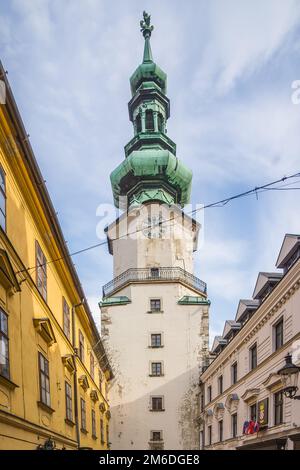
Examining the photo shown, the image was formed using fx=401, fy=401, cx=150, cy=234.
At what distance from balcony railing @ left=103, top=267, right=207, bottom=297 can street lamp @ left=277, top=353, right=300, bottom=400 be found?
19.4 m

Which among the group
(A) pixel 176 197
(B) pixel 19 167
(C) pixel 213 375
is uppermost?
(A) pixel 176 197

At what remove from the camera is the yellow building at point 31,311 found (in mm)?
7980

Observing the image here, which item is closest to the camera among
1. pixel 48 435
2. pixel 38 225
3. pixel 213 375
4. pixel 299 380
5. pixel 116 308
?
pixel 48 435

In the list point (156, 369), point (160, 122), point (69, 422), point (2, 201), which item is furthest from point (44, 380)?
point (160, 122)

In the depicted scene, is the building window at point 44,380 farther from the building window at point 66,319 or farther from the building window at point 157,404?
the building window at point 157,404

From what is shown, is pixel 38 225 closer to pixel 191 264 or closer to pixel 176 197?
pixel 191 264

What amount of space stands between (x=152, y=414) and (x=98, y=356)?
893 cm

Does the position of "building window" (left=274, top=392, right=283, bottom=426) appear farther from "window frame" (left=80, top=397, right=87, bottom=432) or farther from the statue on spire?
the statue on spire

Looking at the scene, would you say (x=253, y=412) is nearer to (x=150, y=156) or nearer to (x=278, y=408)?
(x=278, y=408)

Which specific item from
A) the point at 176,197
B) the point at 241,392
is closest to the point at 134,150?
the point at 176,197

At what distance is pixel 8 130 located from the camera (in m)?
8.25

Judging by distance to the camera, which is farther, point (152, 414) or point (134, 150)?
point (134, 150)

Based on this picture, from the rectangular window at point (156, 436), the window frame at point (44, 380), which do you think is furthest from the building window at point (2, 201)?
the rectangular window at point (156, 436)

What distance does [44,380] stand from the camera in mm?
10562
